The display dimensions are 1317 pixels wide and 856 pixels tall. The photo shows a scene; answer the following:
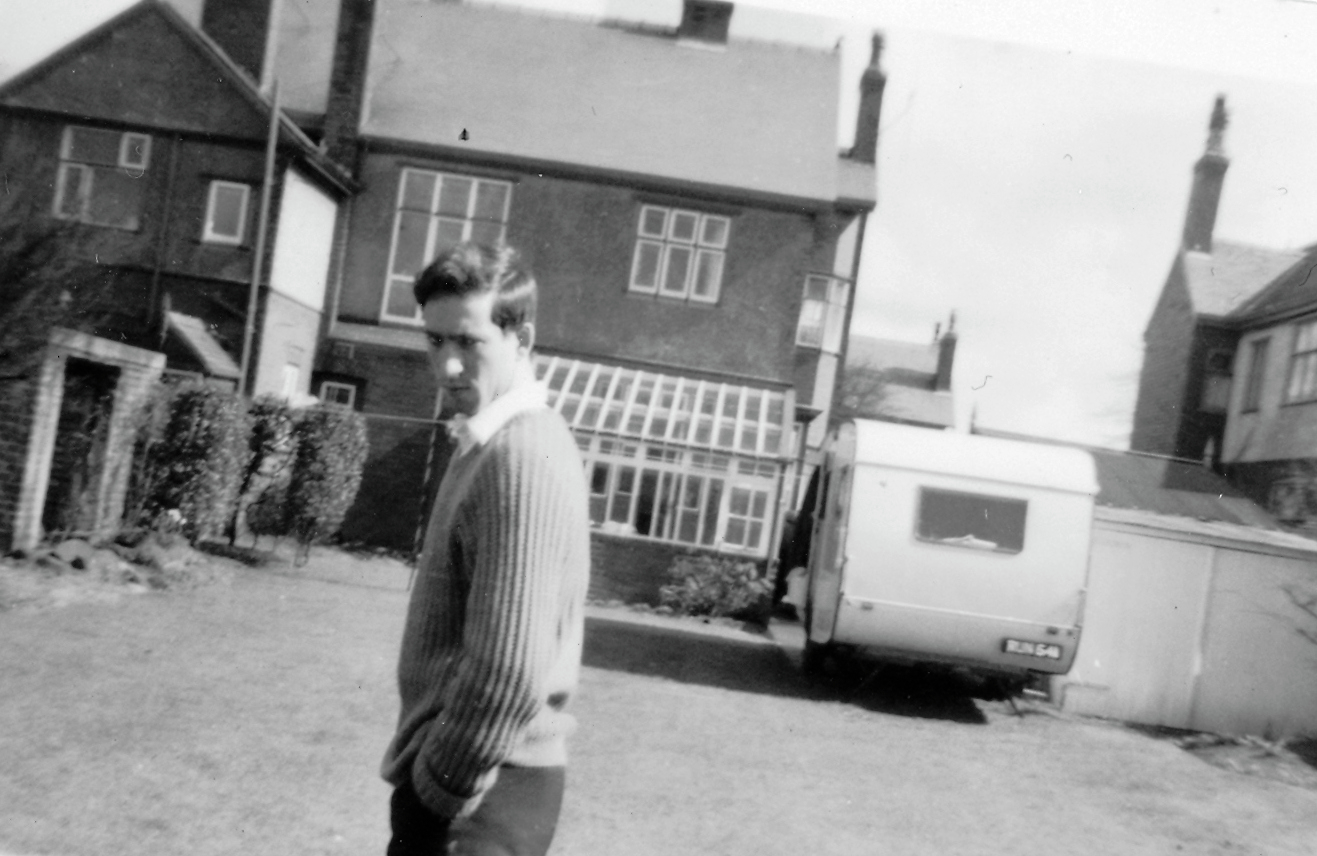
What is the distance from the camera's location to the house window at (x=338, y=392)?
639 inches

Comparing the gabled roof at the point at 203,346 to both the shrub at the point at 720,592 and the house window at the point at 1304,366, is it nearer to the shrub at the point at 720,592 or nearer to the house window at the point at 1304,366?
the shrub at the point at 720,592

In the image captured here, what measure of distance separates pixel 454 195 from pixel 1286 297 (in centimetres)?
1282

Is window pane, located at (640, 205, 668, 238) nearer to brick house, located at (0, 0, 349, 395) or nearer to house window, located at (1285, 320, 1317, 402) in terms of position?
brick house, located at (0, 0, 349, 395)

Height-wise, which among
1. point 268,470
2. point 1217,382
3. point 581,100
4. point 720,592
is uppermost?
point 581,100

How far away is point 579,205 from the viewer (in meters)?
16.8

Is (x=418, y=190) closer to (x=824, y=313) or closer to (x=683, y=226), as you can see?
(x=683, y=226)

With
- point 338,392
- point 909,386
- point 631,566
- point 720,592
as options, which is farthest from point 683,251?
point 909,386

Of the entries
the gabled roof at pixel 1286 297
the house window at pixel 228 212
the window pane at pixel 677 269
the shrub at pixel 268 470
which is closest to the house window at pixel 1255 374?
the gabled roof at pixel 1286 297

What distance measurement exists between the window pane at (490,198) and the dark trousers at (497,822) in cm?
1510

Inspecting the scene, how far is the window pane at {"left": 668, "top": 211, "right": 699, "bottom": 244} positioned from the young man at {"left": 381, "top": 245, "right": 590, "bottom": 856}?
15.0 meters

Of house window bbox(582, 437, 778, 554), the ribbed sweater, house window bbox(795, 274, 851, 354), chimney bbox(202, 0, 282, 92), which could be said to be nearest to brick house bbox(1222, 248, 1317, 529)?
house window bbox(795, 274, 851, 354)

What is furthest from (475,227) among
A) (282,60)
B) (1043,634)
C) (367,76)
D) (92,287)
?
(1043,634)

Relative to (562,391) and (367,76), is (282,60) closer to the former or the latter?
(367,76)

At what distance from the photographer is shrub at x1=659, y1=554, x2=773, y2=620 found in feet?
47.5
